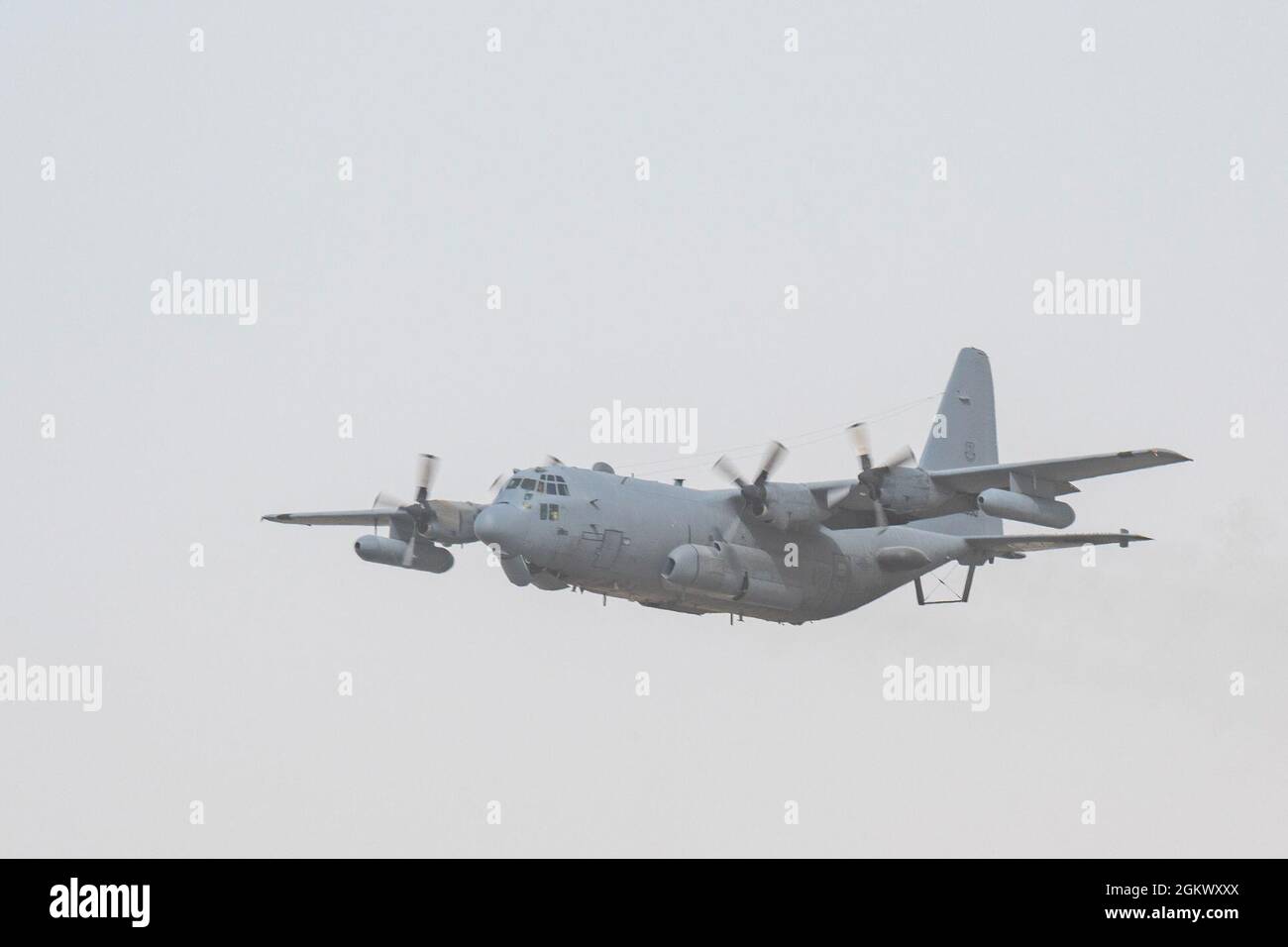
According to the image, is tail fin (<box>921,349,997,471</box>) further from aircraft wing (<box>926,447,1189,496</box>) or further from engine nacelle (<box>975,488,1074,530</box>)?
engine nacelle (<box>975,488,1074,530</box>)

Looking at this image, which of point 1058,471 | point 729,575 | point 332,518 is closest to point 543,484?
point 729,575

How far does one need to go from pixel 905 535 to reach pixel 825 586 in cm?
299

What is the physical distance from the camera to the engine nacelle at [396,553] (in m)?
46.1

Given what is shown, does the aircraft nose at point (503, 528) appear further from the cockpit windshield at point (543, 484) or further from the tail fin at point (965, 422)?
the tail fin at point (965, 422)

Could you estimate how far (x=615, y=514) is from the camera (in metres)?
41.0

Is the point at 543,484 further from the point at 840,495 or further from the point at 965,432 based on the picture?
the point at 965,432

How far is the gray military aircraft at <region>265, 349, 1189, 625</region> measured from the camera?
40469 millimetres

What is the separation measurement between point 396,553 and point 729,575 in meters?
8.73

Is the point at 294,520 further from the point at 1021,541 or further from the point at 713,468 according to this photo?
the point at 1021,541

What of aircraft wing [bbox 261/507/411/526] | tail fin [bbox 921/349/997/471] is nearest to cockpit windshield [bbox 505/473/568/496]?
aircraft wing [bbox 261/507/411/526]

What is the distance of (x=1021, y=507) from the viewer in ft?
131

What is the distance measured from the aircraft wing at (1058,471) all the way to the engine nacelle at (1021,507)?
18.8 inches
